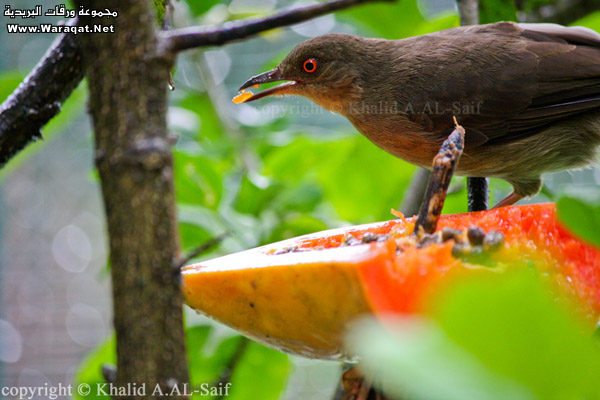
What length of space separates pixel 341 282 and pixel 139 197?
0.32 meters

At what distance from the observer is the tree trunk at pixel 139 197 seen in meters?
0.70

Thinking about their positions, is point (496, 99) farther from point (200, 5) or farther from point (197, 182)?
point (200, 5)

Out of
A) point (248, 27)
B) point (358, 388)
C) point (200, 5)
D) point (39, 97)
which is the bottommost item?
point (358, 388)

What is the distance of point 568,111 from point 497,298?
6.56 feet

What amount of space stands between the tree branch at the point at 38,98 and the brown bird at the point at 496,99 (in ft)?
2.76

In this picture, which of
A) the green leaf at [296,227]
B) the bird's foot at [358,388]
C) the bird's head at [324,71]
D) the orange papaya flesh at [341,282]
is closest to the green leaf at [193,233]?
the green leaf at [296,227]

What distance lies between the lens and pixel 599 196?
2.31 ft

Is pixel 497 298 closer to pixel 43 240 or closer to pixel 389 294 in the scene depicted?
pixel 389 294

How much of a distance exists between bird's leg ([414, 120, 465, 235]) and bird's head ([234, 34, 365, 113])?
1.55 meters

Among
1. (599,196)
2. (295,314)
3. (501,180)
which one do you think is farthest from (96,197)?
(599,196)

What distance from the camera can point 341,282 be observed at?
887 mm

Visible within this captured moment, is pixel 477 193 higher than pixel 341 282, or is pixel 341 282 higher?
pixel 341 282

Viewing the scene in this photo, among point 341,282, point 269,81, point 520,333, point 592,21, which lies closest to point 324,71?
point 269,81

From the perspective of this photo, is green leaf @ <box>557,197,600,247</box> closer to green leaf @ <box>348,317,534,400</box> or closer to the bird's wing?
green leaf @ <box>348,317,534,400</box>
